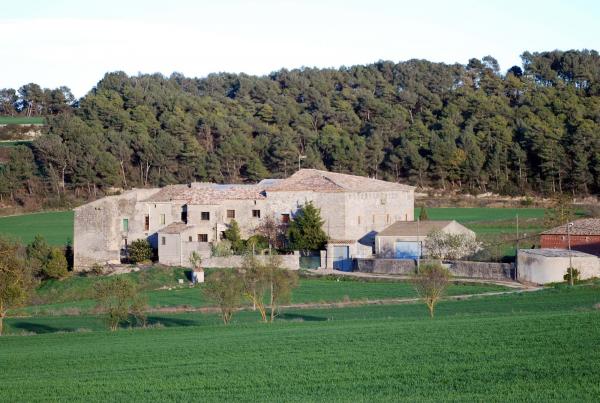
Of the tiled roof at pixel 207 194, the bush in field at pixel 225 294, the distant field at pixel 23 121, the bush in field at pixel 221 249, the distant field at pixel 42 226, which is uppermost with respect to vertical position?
the distant field at pixel 23 121

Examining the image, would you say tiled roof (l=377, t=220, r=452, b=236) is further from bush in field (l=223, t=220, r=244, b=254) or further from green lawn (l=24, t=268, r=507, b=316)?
bush in field (l=223, t=220, r=244, b=254)

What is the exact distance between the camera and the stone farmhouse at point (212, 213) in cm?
5703

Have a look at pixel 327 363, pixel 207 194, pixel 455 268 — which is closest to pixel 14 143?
pixel 207 194

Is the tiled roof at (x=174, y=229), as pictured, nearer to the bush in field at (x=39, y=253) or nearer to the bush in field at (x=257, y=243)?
the bush in field at (x=257, y=243)

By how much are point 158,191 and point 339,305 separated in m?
21.2

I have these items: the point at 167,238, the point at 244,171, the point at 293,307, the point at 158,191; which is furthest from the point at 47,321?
the point at 244,171

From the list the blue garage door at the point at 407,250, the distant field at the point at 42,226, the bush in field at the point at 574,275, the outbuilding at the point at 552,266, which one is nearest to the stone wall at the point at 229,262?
the blue garage door at the point at 407,250

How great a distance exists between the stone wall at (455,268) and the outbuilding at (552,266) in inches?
33.8

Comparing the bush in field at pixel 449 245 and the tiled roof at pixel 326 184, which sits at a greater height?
the tiled roof at pixel 326 184

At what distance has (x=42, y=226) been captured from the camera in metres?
73.6

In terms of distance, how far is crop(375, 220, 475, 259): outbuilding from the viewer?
54781 millimetres

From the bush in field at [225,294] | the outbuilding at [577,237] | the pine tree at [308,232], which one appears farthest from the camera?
the pine tree at [308,232]

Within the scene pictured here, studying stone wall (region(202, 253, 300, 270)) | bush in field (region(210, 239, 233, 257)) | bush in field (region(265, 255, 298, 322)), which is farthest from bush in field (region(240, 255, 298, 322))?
bush in field (region(210, 239, 233, 257))

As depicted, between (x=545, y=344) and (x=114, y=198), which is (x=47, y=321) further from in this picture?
(x=545, y=344)
